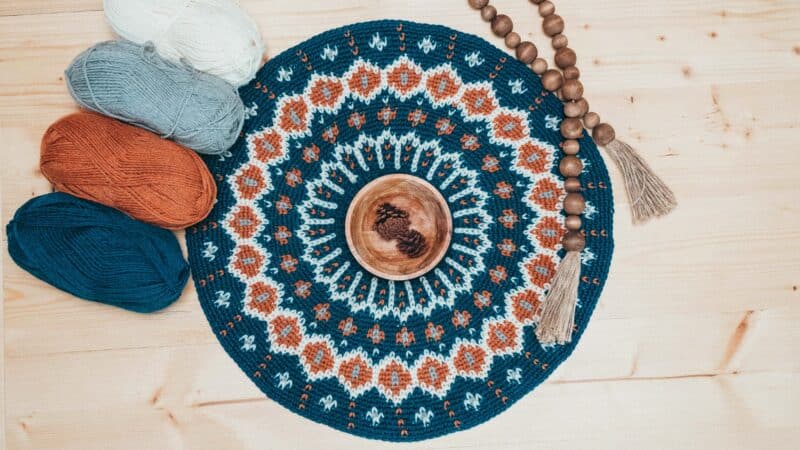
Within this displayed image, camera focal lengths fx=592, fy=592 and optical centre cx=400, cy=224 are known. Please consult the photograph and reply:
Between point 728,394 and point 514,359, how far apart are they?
0.36 metres

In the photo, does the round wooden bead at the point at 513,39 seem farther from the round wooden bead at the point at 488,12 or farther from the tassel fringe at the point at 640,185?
the tassel fringe at the point at 640,185

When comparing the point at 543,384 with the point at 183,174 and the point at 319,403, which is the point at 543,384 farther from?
the point at 183,174

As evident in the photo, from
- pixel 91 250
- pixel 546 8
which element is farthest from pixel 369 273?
pixel 546 8

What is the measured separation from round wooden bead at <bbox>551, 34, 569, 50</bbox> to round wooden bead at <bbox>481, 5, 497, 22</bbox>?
106 mm

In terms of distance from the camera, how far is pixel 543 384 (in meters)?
0.95

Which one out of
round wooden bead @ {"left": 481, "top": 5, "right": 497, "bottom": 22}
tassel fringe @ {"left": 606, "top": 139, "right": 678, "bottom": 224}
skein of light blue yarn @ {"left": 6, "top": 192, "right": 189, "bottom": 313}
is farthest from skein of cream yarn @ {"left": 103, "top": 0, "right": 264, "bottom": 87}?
tassel fringe @ {"left": 606, "top": 139, "right": 678, "bottom": 224}

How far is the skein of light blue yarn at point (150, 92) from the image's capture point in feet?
2.68

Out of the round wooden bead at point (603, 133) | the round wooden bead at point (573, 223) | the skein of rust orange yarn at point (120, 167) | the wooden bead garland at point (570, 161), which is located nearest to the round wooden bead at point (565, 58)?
the wooden bead garland at point (570, 161)

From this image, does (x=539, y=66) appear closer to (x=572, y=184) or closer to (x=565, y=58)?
(x=565, y=58)

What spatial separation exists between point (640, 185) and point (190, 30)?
719 mm

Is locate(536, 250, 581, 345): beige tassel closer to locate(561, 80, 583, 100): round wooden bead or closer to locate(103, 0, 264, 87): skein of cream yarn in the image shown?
locate(561, 80, 583, 100): round wooden bead

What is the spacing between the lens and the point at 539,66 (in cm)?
94

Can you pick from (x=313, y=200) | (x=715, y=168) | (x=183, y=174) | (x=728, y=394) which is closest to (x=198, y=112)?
(x=183, y=174)

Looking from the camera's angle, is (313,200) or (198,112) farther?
(313,200)
